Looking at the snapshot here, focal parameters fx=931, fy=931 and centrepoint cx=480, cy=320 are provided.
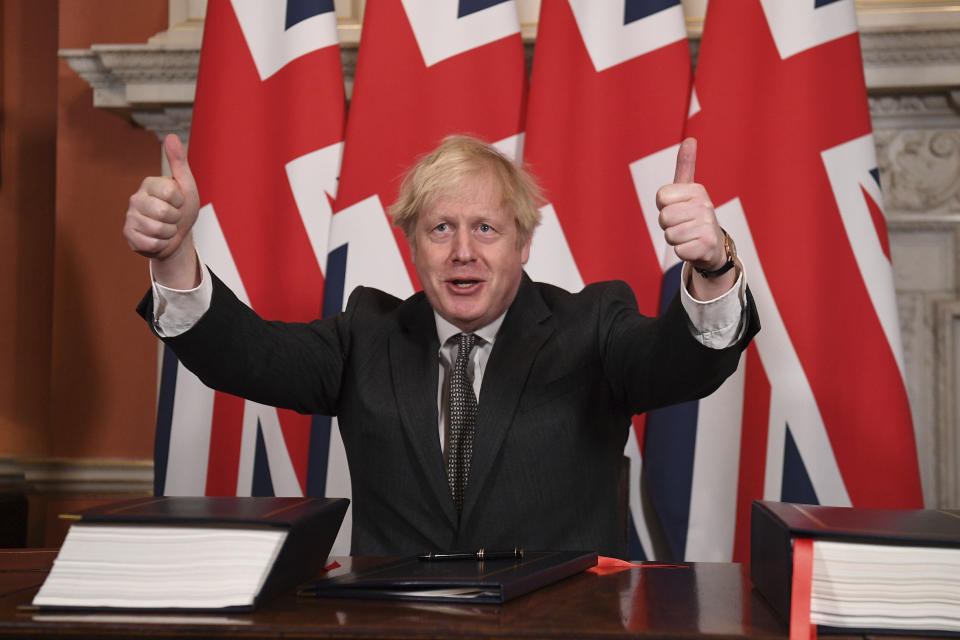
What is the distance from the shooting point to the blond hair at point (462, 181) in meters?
1.48

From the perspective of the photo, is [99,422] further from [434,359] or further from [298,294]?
[434,359]

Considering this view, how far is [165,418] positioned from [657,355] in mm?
1401

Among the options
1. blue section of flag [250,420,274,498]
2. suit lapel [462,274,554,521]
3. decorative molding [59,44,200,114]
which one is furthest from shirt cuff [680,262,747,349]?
decorative molding [59,44,200,114]

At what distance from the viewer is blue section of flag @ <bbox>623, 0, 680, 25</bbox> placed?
2.23 metres

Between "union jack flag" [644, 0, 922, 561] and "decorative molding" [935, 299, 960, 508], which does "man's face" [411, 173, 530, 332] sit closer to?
"union jack flag" [644, 0, 922, 561]

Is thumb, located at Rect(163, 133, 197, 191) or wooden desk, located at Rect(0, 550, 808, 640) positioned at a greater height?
thumb, located at Rect(163, 133, 197, 191)

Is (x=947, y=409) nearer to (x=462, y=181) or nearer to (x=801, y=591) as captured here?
(x=462, y=181)

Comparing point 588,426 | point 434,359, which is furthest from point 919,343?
point 434,359

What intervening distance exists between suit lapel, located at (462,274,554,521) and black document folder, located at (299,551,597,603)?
0.39 metres

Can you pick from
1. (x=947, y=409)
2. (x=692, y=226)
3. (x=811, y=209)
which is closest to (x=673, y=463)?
(x=811, y=209)

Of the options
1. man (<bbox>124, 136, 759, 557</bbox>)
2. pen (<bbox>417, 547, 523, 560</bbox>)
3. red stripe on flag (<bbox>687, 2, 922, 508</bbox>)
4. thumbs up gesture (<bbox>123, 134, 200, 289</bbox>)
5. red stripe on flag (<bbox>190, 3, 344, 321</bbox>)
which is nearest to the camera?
pen (<bbox>417, 547, 523, 560</bbox>)

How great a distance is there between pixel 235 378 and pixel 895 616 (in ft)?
3.14

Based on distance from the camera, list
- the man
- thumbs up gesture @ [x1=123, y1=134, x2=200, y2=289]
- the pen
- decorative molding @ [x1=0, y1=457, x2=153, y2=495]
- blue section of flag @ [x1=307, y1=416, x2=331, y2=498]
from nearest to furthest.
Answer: the pen → thumbs up gesture @ [x1=123, y1=134, x2=200, y2=289] → the man → blue section of flag @ [x1=307, y1=416, x2=331, y2=498] → decorative molding @ [x1=0, y1=457, x2=153, y2=495]

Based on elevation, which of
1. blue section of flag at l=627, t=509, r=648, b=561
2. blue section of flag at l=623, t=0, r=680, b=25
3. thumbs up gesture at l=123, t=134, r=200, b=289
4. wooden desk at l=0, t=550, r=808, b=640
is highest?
blue section of flag at l=623, t=0, r=680, b=25
